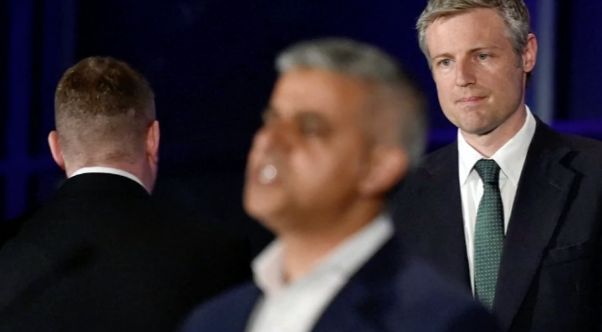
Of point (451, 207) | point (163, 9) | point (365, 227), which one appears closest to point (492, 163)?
point (451, 207)

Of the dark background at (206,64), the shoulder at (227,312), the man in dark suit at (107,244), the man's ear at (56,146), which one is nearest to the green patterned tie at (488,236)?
the man in dark suit at (107,244)

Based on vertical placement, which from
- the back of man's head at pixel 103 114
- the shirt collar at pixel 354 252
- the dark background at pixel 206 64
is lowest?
the dark background at pixel 206 64

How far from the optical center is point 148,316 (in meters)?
2.02

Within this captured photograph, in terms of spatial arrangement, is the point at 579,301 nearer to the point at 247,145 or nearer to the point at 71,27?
the point at 247,145

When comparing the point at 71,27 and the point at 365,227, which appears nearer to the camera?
the point at 365,227

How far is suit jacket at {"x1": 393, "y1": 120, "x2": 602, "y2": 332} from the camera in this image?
2264 millimetres

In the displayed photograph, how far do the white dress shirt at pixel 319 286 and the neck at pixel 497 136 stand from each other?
1.07 m

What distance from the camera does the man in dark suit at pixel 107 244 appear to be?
6.61 ft

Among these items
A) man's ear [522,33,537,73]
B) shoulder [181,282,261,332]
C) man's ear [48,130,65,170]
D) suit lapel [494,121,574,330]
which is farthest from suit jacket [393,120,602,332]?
shoulder [181,282,261,332]

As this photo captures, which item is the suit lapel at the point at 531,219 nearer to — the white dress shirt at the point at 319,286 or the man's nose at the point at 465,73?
the man's nose at the point at 465,73

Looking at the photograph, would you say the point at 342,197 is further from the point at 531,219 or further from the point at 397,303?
the point at 531,219

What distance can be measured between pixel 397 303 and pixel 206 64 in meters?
2.89

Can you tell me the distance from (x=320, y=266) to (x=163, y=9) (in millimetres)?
2981

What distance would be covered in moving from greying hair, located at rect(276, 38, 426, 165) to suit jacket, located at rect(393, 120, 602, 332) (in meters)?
0.93
